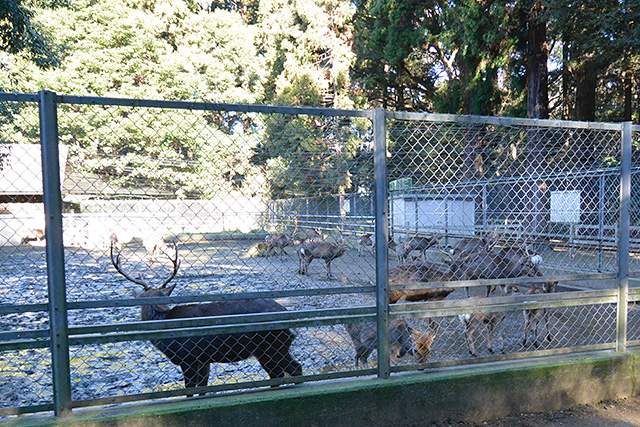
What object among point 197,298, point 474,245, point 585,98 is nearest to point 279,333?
point 197,298

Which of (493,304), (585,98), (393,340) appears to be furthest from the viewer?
(585,98)

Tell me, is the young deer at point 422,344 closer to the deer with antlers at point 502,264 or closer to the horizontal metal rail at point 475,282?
the horizontal metal rail at point 475,282

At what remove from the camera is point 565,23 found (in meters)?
10.9

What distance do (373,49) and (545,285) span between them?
16511mm

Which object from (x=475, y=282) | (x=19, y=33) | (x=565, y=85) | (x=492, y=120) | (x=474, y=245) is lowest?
(x=474, y=245)

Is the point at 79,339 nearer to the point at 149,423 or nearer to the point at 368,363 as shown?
the point at 149,423

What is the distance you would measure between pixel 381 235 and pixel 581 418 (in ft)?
6.48

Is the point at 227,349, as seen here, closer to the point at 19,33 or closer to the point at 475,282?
the point at 475,282

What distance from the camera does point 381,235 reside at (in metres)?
2.84

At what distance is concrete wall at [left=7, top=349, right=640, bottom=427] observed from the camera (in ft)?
8.25

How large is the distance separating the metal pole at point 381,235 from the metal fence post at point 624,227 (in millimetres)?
1992

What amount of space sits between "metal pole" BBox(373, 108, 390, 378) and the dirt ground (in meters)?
0.63

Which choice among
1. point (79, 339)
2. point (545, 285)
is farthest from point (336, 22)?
point (79, 339)

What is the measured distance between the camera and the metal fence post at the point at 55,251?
91.7 inches
